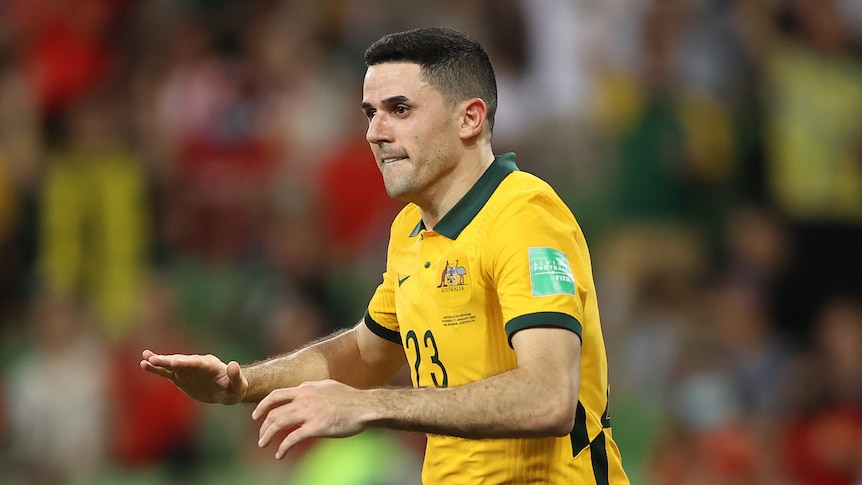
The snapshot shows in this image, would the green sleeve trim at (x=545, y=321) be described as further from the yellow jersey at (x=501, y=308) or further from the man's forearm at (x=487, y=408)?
the man's forearm at (x=487, y=408)

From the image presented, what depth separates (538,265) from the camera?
385 centimetres

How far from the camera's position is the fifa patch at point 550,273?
12.5ft

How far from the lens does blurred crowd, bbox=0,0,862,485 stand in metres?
9.26

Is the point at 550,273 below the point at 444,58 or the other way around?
below

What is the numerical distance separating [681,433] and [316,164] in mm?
3406

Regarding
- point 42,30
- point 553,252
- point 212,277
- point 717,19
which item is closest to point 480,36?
point 717,19

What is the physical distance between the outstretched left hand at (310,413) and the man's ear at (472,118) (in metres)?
0.98

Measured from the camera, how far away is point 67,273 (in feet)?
33.6

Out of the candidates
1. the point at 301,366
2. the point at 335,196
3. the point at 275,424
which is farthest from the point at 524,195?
the point at 335,196

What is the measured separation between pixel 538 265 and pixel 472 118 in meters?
0.61

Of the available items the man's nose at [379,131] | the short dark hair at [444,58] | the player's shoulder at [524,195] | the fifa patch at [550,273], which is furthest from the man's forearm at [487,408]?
the short dark hair at [444,58]

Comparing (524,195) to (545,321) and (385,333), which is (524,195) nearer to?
(545,321)

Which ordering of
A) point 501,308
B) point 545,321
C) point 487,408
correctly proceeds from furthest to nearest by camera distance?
point 501,308
point 545,321
point 487,408

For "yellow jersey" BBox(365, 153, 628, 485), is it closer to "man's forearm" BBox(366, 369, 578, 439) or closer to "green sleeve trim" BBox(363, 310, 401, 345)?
"man's forearm" BBox(366, 369, 578, 439)
